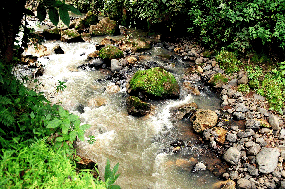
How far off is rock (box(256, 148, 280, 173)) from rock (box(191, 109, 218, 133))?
1.37m

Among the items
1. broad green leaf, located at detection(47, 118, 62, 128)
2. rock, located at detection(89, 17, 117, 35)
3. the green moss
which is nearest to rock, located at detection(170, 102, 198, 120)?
the green moss

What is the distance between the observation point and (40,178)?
2.16 meters

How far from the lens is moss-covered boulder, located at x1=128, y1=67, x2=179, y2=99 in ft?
23.1

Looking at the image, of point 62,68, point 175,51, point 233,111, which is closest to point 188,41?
point 175,51

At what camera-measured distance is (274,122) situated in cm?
570

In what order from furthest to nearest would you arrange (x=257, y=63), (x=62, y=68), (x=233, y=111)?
(x=62, y=68)
(x=257, y=63)
(x=233, y=111)

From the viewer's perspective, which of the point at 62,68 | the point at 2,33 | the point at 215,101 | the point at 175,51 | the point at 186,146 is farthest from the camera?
the point at 175,51

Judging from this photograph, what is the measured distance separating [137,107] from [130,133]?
913mm

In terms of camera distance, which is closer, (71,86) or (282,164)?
(282,164)

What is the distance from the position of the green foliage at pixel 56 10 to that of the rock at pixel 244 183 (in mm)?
4521

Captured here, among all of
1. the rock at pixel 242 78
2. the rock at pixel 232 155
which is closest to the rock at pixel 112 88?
the rock at pixel 232 155

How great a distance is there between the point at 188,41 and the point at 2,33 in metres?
9.19

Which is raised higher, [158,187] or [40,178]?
[40,178]

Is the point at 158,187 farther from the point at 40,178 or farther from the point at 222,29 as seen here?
→ the point at 222,29
